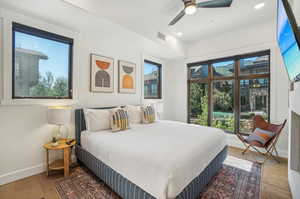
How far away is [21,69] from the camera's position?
221 cm

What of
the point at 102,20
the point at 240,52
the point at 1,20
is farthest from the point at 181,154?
the point at 240,52

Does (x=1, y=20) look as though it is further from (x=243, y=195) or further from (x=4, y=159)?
(x=243, y=195)

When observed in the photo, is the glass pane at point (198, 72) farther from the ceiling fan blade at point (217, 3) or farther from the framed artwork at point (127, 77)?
the ceiling fan blade at point (217, 3)

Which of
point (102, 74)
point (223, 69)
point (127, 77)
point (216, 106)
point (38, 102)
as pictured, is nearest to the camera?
point (38, 102)

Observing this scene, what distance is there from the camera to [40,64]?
2.39 metres

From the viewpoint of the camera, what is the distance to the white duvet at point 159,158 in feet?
4.06

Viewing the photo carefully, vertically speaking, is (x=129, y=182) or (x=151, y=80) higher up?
(x=151, y=80)

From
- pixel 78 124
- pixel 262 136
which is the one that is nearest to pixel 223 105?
pixel 262 136

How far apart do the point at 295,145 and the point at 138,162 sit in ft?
6.20

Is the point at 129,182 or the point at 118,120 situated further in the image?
the point at 118,120

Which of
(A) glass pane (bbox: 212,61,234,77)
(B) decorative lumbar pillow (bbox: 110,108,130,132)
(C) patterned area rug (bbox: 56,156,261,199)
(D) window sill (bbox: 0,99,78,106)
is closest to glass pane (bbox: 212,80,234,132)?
(A) glass pane (bbox: 212,61,234,77)

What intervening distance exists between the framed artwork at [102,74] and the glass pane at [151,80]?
1.34 m

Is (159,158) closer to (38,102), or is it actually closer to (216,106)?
(38,102)

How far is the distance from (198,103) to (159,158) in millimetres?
3452
